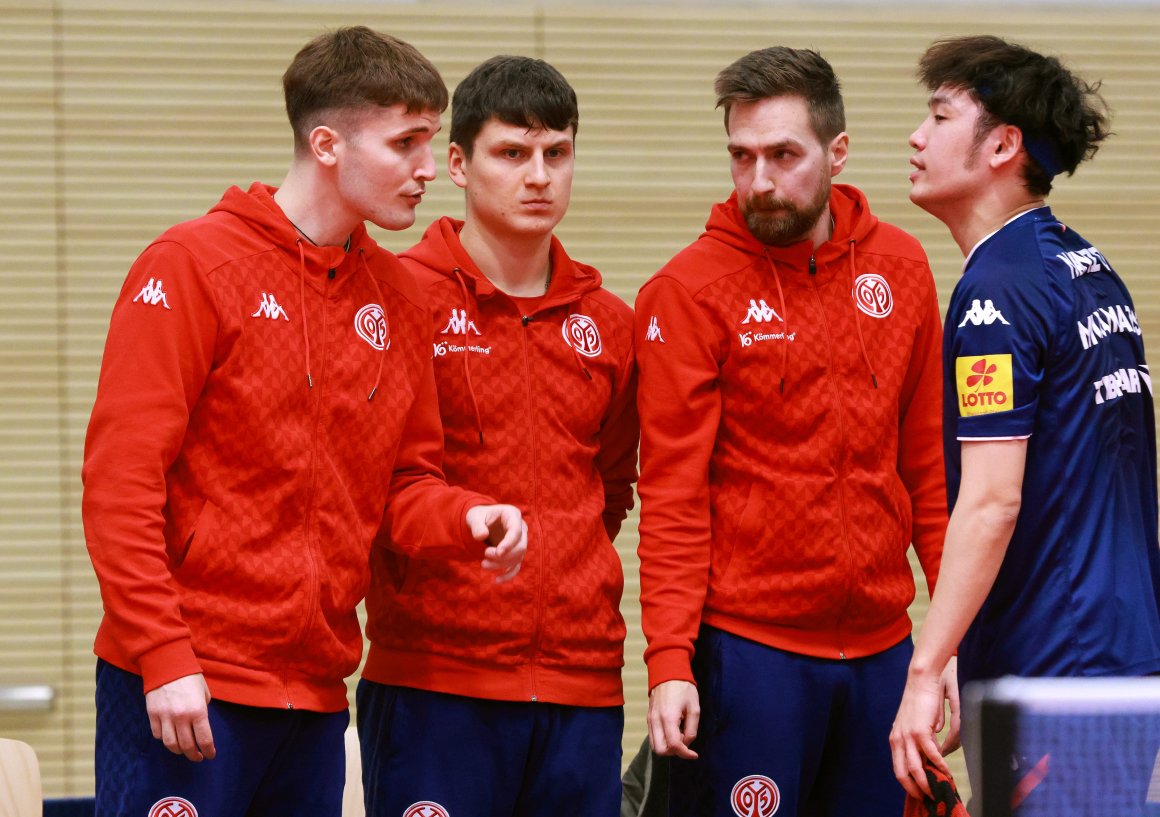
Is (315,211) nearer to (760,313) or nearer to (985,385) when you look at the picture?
(760,313)

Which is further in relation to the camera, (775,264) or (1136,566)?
(775,264)

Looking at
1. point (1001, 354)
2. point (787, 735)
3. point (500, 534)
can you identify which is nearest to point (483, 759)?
point (500, 534)

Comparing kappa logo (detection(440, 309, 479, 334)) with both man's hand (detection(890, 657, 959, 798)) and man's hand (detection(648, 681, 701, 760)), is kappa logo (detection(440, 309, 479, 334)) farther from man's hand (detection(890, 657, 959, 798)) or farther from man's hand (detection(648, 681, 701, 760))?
man's hand (detection(890, 657, 959, 798))

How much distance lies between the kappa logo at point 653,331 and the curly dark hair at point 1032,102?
693 mm

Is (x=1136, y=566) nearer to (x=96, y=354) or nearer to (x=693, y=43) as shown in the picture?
(x=693, y=43)

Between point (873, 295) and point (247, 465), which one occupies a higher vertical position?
point (873, 295)

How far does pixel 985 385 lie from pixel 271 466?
1.20 m

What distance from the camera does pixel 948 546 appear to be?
2.35m

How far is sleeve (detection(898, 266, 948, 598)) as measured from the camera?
2.88m

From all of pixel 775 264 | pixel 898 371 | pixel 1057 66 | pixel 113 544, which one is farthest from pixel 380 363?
pixel 1057 66

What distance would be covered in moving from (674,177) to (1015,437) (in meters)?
2.52

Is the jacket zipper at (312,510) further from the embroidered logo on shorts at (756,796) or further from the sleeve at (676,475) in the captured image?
the embroidered logo on shorts at (756,796)

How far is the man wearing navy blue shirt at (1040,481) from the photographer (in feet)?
7.63

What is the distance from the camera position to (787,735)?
267 cm
